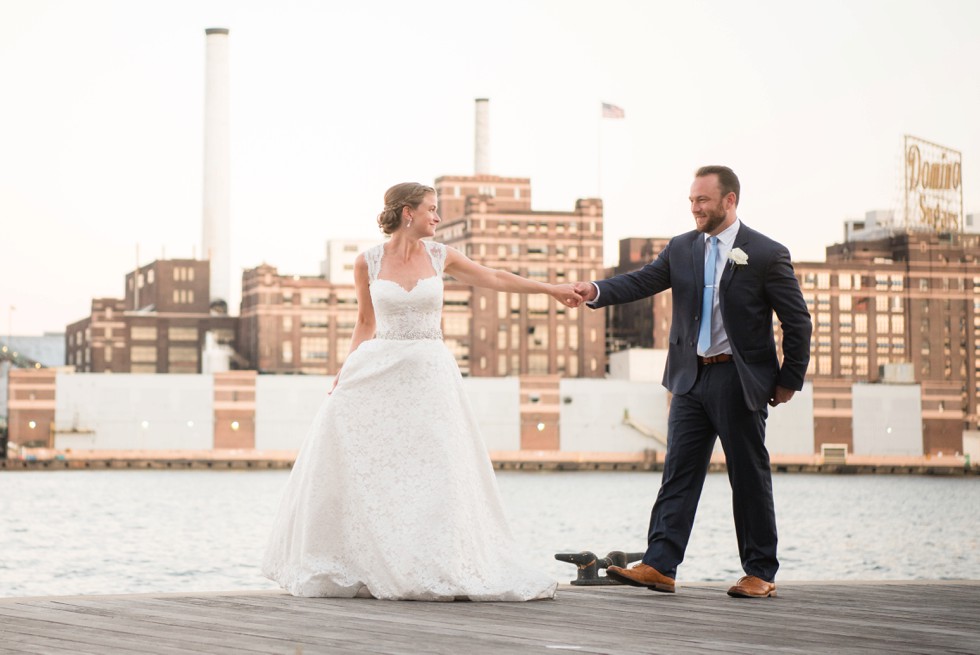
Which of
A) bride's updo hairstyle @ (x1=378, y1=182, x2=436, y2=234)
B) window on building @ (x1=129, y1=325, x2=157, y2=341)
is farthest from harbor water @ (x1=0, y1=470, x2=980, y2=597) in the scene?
window on building @ (x1=129, y1=325, x2=157, y2=341)

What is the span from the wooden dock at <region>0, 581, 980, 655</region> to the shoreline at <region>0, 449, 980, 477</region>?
8016 centimetres

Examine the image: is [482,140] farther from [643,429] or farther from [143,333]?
[643,429]

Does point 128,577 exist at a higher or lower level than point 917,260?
lower

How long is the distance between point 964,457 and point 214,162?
5566 centimetres

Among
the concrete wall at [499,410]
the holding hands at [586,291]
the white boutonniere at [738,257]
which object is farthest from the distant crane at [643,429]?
the white boutonniere at [738,257]

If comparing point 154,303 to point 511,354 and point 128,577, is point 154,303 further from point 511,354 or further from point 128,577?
point 128,577

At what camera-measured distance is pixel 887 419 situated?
9469 centimetres

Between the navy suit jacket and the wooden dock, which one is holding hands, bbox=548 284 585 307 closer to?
the navy suit jacket

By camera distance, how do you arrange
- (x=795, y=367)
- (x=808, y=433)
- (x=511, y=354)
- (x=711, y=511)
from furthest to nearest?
(x=511, y=354), (x=808, y=433), (x=711, y=511), (x=795, y=367)

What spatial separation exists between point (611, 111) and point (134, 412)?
40.0 metres

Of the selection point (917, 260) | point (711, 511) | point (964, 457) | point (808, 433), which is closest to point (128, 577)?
point (711, 511)

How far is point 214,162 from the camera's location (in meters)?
98.1

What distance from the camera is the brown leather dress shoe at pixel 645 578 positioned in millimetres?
6273

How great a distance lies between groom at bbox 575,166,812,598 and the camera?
20.6ft
